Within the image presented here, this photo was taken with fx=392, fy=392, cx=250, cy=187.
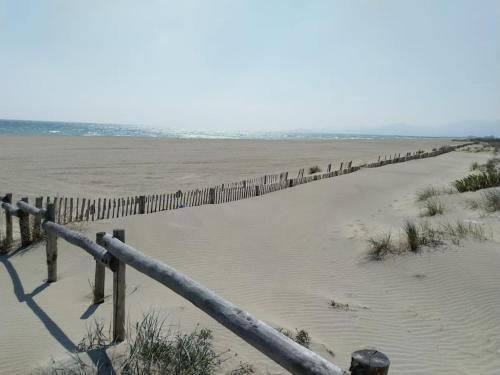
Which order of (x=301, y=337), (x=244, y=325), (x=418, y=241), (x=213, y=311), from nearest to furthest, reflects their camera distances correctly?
(x=244, y=325), (x=213, y=311), (x=301, y=337), (x=418, y=241)

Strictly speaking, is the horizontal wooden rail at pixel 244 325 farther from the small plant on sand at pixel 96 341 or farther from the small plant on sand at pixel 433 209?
the small plant on sand at pixel 433 209

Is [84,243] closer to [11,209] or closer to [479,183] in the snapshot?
[11,209]

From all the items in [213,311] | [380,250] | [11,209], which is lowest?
[380,250]

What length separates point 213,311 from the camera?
3053mm

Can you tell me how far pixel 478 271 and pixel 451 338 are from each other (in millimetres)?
2177

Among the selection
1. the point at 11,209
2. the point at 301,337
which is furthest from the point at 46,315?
the point at 11,209

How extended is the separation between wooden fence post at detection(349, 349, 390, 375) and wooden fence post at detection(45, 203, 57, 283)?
547cm

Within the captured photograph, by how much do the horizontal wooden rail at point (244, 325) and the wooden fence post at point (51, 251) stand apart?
255cm

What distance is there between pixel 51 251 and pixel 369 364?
18.5 ft

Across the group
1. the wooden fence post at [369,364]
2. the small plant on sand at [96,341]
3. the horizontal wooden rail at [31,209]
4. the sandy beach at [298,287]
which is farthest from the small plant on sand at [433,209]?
the wooden fence post at [369,364]

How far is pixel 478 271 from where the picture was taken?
6.45 meters

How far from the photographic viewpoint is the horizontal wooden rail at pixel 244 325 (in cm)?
229

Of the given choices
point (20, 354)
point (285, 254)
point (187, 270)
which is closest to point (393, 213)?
point (285, 254)

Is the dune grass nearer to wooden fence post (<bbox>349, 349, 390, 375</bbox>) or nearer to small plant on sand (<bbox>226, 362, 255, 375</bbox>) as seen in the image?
small plant on sand (<bbox>226, 362, 255, 375</bbox>)
